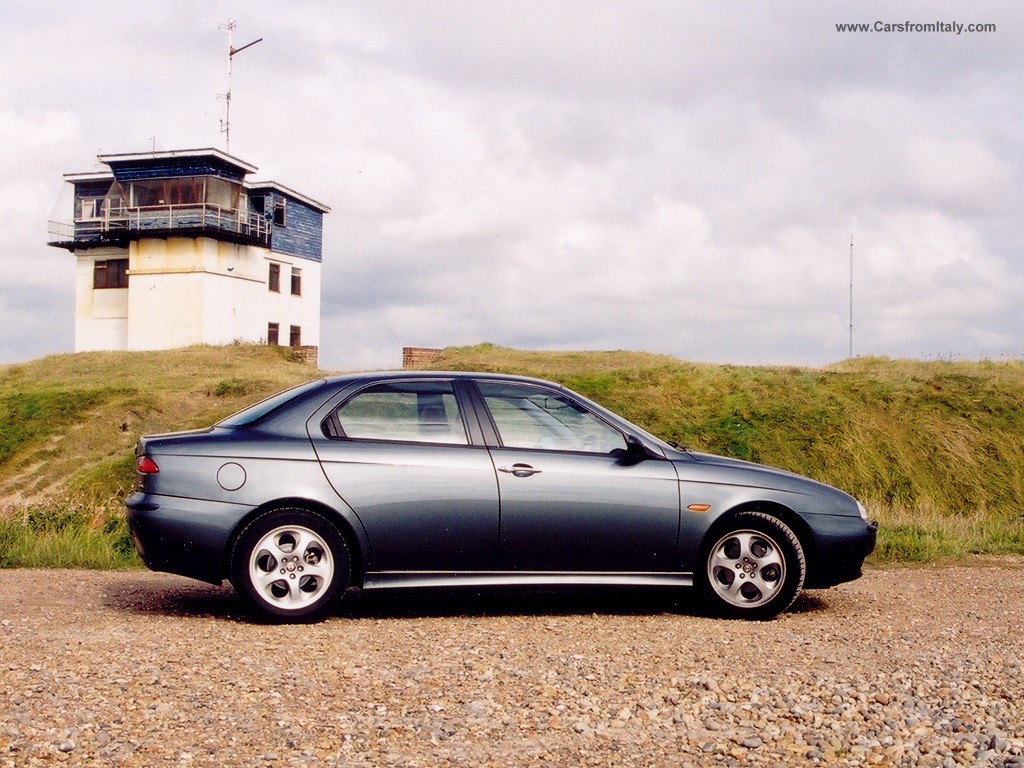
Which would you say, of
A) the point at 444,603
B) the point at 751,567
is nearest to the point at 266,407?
the point at 444,603

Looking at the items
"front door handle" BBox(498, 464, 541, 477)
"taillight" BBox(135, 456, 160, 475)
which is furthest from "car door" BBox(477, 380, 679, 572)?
"taillight" BBox(135, 456, 160, 475)

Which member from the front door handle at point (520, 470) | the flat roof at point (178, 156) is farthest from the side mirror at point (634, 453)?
the flat roof at point (178, 156)

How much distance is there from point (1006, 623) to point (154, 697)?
18.0 feet

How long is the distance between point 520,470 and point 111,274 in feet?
169

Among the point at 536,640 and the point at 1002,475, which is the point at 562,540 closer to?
the point at 536,640

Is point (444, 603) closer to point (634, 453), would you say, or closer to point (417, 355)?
point (634, 453)

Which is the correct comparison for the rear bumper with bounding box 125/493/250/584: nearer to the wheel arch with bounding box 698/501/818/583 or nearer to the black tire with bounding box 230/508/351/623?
the black tire with bounding box 230/508/351/623

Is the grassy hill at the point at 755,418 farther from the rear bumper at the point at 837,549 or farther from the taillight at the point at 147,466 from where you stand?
the taillight at the point at 147,466

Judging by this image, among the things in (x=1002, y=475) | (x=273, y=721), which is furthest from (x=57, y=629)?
(x=1002, y=475)

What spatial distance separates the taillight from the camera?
24.9 feet

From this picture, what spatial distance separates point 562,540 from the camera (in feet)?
25.6

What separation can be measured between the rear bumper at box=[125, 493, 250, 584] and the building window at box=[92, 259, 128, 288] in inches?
1986

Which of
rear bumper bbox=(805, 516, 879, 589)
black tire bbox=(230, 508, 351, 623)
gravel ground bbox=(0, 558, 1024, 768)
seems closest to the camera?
gravel ground bbox=(0, 558, 1024, 768)

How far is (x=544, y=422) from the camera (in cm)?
816
